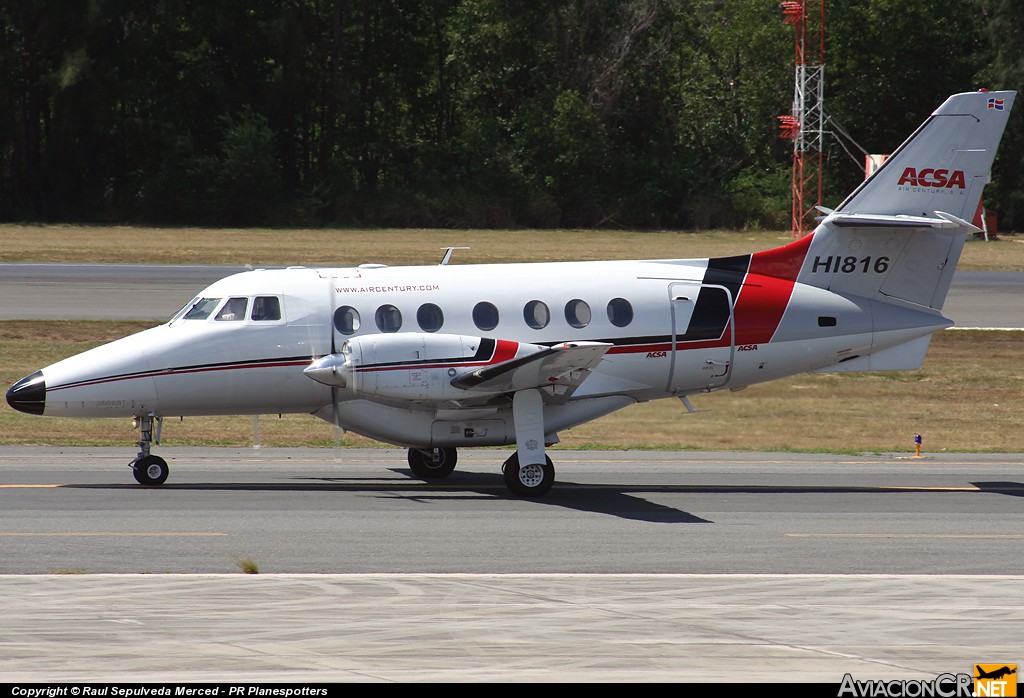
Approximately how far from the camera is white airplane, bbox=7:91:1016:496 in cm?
1620

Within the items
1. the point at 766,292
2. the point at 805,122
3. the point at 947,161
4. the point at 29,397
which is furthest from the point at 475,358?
the point at 805,122

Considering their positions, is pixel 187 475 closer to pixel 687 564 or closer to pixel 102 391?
pixel 102 391

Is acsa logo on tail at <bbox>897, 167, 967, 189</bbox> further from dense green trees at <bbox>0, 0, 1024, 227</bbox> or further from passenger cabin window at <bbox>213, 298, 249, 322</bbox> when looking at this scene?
dense green trees at <bbox>0, 0, 1024, 227</bbox>

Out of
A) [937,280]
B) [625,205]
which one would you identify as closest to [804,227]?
[625,205]

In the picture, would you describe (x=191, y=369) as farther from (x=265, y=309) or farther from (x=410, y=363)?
(x=410, y=363)

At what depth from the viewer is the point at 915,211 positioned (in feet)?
59.4

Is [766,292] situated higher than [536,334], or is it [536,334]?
[766,292]

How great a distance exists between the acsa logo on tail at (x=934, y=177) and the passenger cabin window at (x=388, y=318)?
24.3 ft

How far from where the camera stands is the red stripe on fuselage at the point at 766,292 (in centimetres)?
1781

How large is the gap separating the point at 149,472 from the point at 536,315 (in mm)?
5477

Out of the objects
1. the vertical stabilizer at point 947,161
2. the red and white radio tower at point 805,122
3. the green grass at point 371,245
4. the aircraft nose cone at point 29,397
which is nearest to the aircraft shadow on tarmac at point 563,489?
the aircraft nose cone at point 29,397

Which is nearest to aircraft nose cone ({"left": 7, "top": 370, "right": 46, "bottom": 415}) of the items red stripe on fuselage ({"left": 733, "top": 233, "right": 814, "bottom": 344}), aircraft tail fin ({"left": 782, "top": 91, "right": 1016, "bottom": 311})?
red stripe on fuselage ({"left": 733, "top": 233, "right": 814, "bottom": 344})

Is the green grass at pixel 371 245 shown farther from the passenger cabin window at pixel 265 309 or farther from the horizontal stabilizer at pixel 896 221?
the horizontal stabilizer at pixel 896 221

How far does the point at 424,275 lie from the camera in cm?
1745
